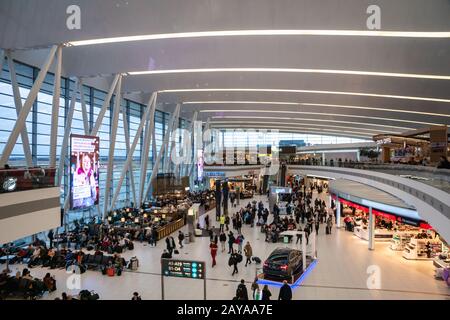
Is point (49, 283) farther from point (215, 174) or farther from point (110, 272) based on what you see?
point (215, 174)

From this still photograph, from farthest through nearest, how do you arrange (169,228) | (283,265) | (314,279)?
(169,228)
(314,279)
(283,265)

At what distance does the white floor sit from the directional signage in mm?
1810

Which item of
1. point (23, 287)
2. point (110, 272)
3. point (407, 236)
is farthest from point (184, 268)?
point (407, 236)

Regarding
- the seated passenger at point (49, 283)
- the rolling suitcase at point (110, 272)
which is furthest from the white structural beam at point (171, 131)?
the seated passenger at point (49, 283)

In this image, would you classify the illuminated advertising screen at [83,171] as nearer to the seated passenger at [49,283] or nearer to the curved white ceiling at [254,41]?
the seated passenger at [49,283]

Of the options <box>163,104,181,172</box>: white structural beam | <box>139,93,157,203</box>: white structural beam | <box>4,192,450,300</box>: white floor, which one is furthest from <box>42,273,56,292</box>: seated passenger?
<box>163,104,181,172</box>: white structural beam

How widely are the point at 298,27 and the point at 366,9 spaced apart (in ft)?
7.43

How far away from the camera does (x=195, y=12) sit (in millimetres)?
12359

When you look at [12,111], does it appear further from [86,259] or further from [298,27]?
[298,27]

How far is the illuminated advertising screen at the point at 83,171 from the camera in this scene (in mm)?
12523

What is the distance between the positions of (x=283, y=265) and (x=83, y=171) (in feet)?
26.4

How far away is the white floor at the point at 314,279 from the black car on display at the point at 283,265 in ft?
1.78

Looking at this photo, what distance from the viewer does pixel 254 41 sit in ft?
49.8

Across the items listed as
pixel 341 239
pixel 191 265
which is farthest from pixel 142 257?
pixel 341 239
